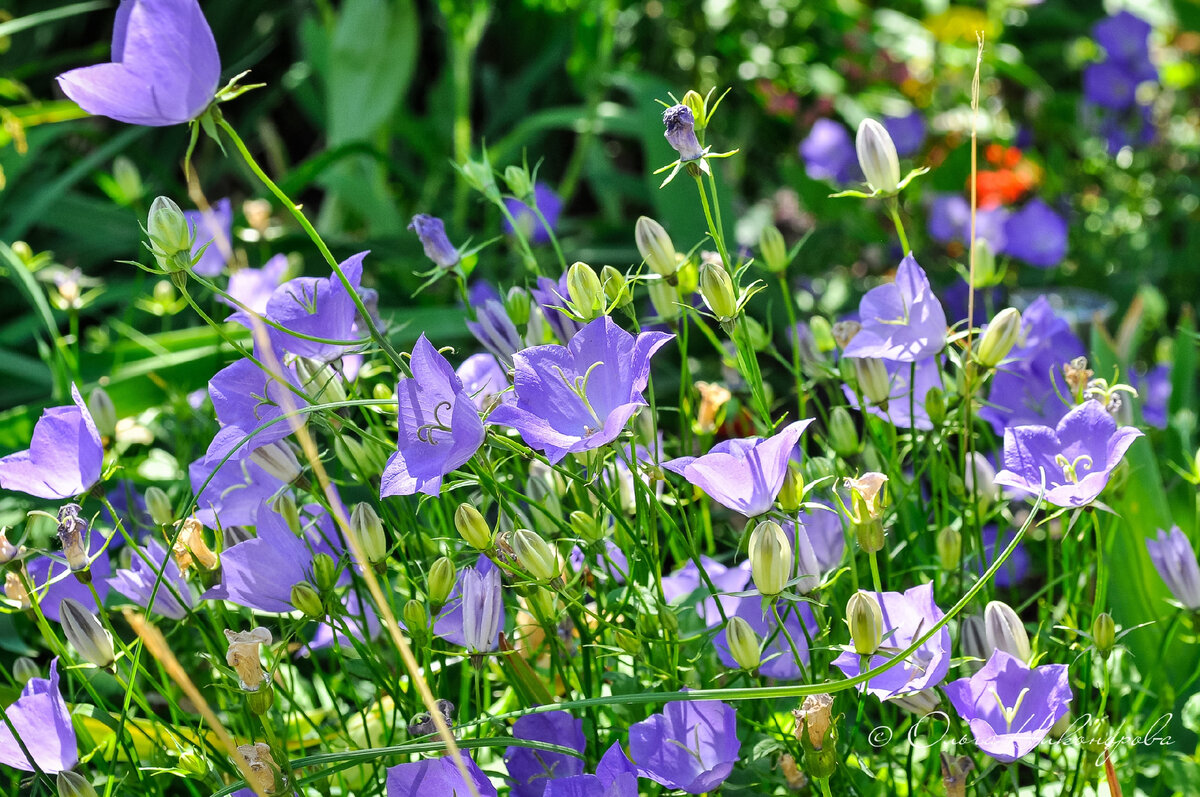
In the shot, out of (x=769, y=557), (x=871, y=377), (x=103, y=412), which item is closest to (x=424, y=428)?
(x=769, y=557)

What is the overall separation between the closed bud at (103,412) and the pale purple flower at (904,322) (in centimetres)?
47

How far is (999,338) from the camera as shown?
1.60 ft

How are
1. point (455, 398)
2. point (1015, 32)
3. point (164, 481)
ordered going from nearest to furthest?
point (455, 398)
point (164, 481)
point (1015, 32)

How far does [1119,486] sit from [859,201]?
3.47 feet

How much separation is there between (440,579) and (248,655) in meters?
0.09

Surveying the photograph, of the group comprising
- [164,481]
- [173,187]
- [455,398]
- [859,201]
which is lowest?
[859,201]

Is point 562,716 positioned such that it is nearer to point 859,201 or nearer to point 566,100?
point 859,201

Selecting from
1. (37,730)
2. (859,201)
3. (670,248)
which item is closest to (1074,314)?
(859,201)

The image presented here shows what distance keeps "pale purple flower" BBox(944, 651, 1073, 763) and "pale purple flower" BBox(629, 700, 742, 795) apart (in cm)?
11

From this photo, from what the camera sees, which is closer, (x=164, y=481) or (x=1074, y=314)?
(x=164, y=481)

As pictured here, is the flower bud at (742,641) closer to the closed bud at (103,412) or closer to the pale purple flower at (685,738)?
the pale purple flower at (685,738)

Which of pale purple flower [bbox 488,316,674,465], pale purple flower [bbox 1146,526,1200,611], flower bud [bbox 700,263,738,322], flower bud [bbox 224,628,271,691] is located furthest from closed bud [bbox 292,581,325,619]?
pale purple flower [bbox 1146,526,1200,611]

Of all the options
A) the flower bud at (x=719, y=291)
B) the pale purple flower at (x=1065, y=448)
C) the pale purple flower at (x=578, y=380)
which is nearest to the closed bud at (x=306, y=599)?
the pale purple flower at (x=578, y=380)

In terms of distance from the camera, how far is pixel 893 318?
59 cm
